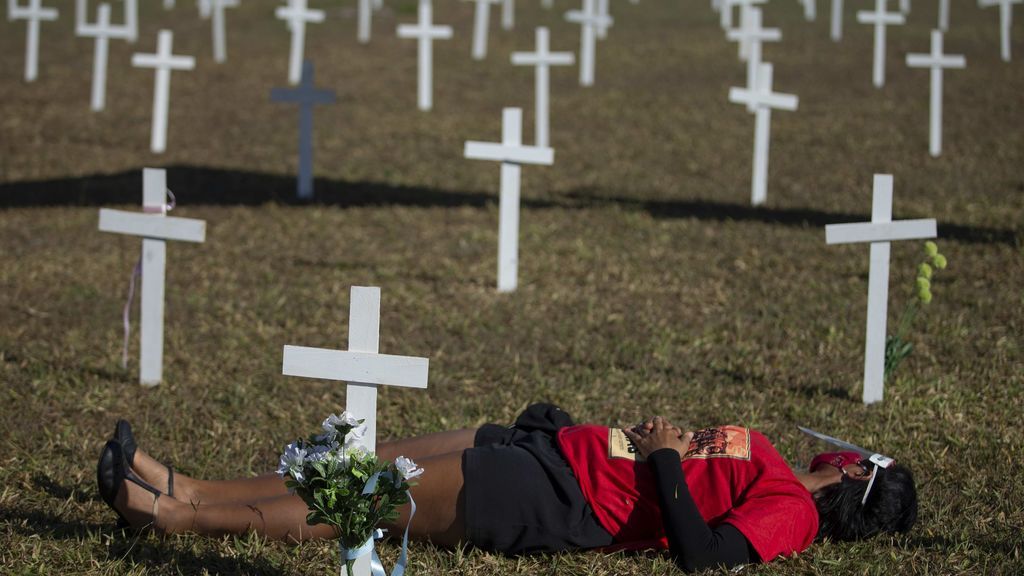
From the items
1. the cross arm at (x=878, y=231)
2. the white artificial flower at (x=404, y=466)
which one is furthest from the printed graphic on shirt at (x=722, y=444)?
the cross arm at (x=878, y=231)

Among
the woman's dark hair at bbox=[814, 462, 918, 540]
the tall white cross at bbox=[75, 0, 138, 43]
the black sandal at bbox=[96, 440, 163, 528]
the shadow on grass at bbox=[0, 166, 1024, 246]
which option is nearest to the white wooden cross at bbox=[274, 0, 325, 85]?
the tall white cross at bbox=[75, 0, 138, 43]

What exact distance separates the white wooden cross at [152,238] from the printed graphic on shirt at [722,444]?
256 cm

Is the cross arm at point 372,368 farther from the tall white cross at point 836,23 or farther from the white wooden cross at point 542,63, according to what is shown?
the tall white cross at point 836,23

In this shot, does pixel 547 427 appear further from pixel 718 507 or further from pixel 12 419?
pixel 12 419

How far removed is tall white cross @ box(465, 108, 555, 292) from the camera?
22.9 feet

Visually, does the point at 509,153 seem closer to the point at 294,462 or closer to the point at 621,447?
the point at 621,447

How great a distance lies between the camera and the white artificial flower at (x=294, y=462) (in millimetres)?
2807

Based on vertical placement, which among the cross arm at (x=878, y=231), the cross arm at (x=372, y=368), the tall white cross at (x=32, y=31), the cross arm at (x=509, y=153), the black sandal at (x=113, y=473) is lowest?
the black sandal at (x=113, y=473)

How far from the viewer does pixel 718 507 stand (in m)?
3.44

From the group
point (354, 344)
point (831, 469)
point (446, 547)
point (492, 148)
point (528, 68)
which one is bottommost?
point (446, 547)

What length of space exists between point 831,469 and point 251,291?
170 inches

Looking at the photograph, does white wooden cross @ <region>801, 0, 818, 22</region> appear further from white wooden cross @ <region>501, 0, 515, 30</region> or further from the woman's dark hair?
the woman's dark hair

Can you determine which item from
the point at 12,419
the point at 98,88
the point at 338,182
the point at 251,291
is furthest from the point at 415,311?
the point at 98,88

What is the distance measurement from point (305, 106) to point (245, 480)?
260 inches
